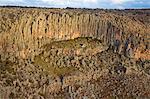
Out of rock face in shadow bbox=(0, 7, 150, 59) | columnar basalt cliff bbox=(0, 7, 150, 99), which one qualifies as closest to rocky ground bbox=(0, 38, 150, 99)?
columnar basalt cliff bbox=(0, 7, 150, 99)

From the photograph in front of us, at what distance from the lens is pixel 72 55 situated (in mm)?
77688

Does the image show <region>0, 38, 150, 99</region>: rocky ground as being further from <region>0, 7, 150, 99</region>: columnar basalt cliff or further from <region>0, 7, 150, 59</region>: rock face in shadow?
<region>0, 7, 150, 59</region>: rock face in shadow

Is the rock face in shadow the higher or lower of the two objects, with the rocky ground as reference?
higher

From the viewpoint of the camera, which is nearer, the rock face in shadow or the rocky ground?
the rocky ground

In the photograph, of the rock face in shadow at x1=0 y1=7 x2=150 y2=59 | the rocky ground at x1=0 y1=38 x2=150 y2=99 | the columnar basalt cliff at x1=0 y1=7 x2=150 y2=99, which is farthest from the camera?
the rock face in shadow at x1=0 y1=7 x2=150 y2=59

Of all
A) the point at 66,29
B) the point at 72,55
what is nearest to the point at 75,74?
the point at 72,55

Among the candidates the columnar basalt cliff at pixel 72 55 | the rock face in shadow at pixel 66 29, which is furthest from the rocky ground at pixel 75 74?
the rock face in shadow at pixel 66 29

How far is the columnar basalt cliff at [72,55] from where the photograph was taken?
69.8 meters

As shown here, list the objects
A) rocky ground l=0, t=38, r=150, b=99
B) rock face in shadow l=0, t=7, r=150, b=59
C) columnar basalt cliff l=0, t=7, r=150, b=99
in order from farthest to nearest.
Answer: rock face in shadow l=0, t=7, r=150, b=59, columnar basalt cliff l=0, t=7, r=150, b=99, rocky ground l=0, t=38, r=150, b=99

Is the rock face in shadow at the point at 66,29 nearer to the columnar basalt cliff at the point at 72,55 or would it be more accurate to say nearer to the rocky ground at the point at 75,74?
the columnar basalt cliff at the point at 72,55

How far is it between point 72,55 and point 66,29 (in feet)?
11.9

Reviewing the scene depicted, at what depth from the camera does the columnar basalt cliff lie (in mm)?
69750

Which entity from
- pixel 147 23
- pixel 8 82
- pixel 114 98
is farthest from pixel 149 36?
pixel 8 82

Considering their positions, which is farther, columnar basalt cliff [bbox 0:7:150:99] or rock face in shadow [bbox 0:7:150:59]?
rock face in shadow [bbox 0:7:150:59]
